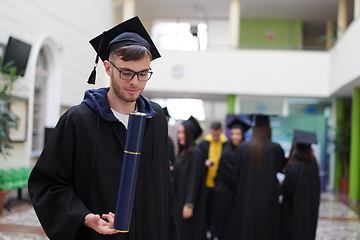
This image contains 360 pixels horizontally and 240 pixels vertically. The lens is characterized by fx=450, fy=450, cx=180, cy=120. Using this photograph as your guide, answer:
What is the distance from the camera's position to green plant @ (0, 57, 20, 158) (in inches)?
304

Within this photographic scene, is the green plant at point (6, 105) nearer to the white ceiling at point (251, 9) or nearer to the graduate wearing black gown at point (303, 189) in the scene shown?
the graduate wearing black gown at point (303, 189)

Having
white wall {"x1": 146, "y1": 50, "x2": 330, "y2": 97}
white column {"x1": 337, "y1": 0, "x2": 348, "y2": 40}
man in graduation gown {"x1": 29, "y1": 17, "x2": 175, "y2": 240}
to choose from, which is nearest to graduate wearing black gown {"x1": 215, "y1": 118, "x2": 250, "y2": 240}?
man in graduation gown {"x1": 29, "y1": 17, "x2": 175, "y2": 240}

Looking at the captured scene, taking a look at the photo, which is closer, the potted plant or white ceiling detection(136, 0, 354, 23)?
the potted plant

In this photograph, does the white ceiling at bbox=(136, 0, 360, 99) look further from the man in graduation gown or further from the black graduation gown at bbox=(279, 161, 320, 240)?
the man in graduation gown

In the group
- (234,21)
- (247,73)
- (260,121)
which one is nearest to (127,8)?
(234,21)

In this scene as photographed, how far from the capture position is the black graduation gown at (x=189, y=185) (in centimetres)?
542

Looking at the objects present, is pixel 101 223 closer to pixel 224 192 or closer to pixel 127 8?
pixel 224 192

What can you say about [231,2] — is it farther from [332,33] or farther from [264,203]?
[264,203]

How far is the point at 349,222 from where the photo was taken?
8.63 m

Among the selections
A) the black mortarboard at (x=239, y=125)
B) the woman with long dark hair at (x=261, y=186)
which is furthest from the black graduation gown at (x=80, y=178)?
the black mortarboard at (x=239, y=125)

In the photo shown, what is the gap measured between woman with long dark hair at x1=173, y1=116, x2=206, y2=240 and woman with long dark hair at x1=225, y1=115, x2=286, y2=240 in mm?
621

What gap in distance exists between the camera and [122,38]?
1.93m

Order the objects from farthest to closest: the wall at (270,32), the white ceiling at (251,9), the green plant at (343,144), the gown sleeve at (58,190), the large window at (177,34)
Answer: the wall at (270,32), the large window at (177,34), the white ceiling at (251,9), the green plant at (343,144), the gown sleeve at (58,190)

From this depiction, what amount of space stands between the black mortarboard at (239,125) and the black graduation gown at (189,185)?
1.08 meters
